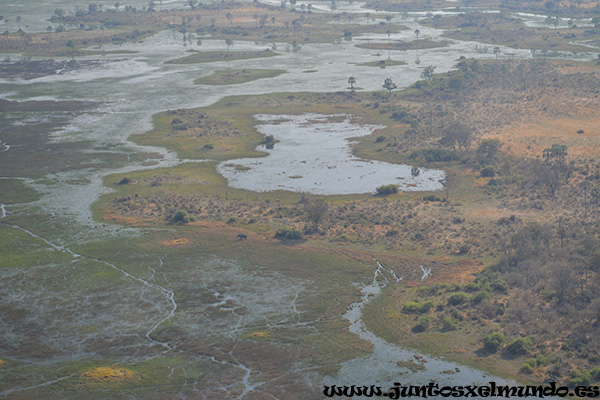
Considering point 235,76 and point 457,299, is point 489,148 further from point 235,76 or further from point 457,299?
point 235,76

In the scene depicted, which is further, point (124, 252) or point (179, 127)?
point (179, 127)

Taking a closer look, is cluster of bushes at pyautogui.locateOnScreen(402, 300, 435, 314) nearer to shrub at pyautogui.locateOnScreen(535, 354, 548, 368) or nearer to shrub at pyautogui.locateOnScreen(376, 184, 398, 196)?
shrub at pyautogui.locateOnScreen(535, 354, 548, 368)

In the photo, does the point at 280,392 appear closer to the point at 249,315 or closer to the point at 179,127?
the point at 249,315

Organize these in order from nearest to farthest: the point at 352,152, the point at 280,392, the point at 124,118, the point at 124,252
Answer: the point at 280,392 → the point at 124,252 → the point at 352,152 → the point at 124,118

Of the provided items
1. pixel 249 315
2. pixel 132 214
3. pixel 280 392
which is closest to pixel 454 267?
pixel 249 315

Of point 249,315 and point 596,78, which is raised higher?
point 596,78

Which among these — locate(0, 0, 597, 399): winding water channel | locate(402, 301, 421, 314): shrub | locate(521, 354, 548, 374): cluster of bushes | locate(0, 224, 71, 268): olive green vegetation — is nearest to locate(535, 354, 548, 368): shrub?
locate(521, 354, 548, 374): cluster of bushes

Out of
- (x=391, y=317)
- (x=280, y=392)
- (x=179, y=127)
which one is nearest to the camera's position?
(x=280, y=392)
